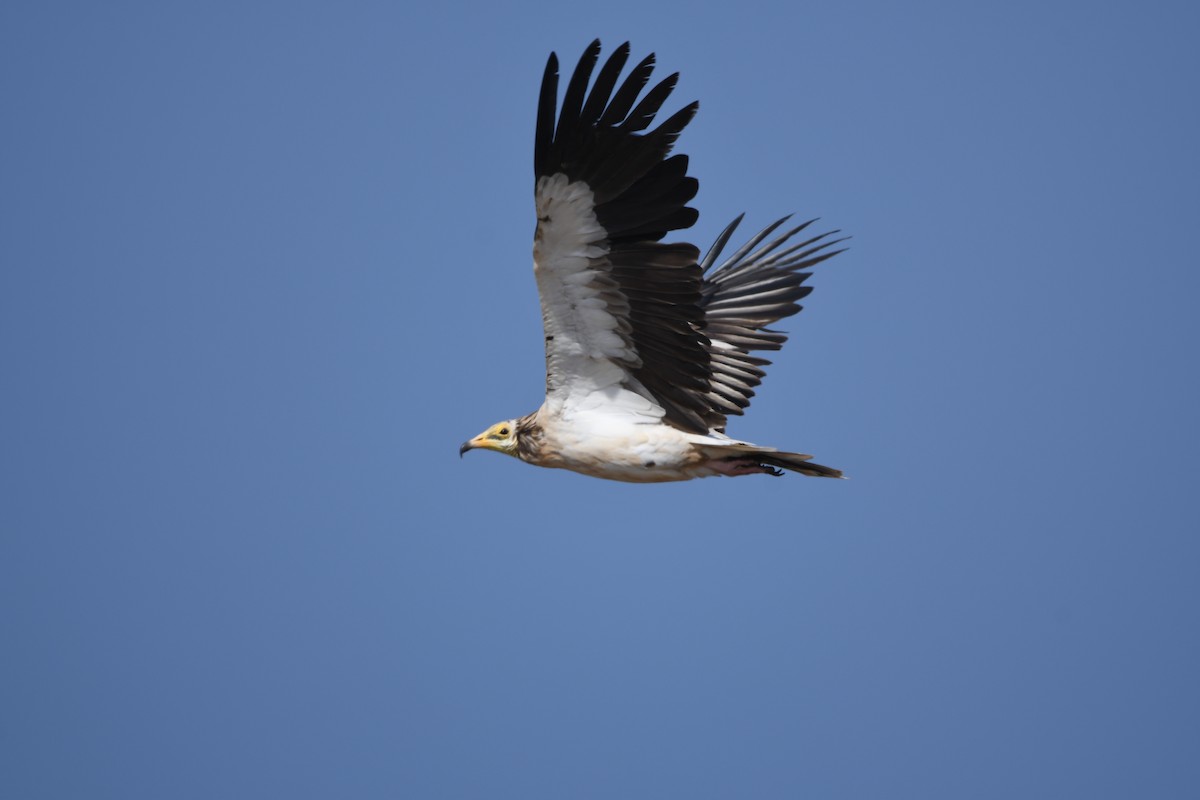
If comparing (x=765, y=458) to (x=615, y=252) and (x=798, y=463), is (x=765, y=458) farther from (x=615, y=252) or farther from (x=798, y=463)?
(x=615, y=252)

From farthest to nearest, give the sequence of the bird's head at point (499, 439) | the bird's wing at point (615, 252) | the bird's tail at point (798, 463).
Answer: the bird's head at point (499, 439) → the bird's tail at point (798, 463) → the bird's wing at point (615, 252)

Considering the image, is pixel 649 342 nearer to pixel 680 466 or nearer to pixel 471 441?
pixel 680 466

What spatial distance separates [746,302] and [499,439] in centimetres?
293

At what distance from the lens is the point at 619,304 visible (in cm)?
917

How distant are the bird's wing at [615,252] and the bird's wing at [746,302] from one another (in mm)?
1329

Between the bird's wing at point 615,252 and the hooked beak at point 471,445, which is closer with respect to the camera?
the bird's wing at point 615,252

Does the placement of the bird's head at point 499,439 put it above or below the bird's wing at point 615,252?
below

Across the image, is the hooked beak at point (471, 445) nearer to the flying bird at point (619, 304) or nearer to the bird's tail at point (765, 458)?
the flying bird at point (619, 304)

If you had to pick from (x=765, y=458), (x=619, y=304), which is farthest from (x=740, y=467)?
(x=619, y=304)

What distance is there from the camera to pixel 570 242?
29.0 feet

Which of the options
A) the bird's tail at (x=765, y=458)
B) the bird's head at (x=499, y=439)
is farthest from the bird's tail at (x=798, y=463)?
the bird's head at (x=499, y=439)

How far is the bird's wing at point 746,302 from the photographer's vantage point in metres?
11.2

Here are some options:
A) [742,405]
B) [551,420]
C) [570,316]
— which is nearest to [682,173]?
[570,316]

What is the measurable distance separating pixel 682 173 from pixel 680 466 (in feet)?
7.69
